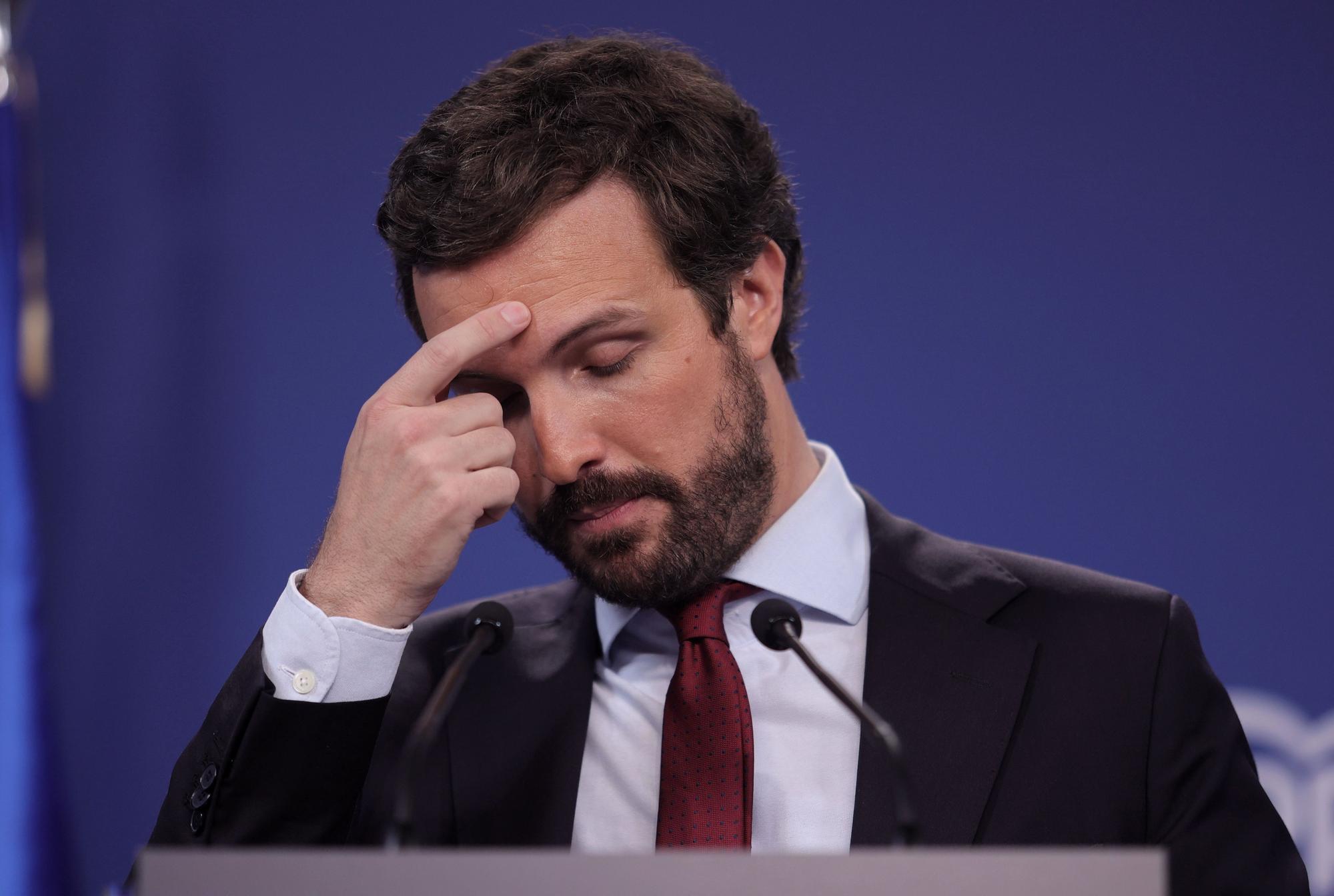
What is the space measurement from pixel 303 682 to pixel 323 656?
34 millimetres

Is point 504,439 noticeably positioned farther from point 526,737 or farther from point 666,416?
point 526,737

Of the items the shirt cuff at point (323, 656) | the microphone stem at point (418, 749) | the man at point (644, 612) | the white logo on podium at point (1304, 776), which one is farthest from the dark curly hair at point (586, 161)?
the white logo on podium at point (1304, 776)

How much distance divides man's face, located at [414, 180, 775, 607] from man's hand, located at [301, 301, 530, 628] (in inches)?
1.8

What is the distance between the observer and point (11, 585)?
2.45m

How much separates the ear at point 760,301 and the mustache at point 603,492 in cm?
25

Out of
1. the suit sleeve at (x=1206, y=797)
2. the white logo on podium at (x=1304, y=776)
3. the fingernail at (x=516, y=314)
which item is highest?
the fingernail at (x=516, y=314)

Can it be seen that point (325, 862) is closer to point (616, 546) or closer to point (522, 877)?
point (522, 877)

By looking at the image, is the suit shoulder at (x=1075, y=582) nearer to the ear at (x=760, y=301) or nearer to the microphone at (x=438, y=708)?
the ear at (x=760, y=301)

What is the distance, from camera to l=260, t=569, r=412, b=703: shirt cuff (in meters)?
1.39

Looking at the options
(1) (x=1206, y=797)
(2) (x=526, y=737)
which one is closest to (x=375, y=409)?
(2) (x=526, y=737)

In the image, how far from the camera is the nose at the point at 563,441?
1479 mm

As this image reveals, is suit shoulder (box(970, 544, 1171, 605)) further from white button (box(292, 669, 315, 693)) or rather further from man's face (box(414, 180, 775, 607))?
white button (box(292, 669, 315, 693))

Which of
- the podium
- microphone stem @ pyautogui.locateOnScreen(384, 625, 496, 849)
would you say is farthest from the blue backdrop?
the podium

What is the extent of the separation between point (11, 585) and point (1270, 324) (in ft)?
8.36
